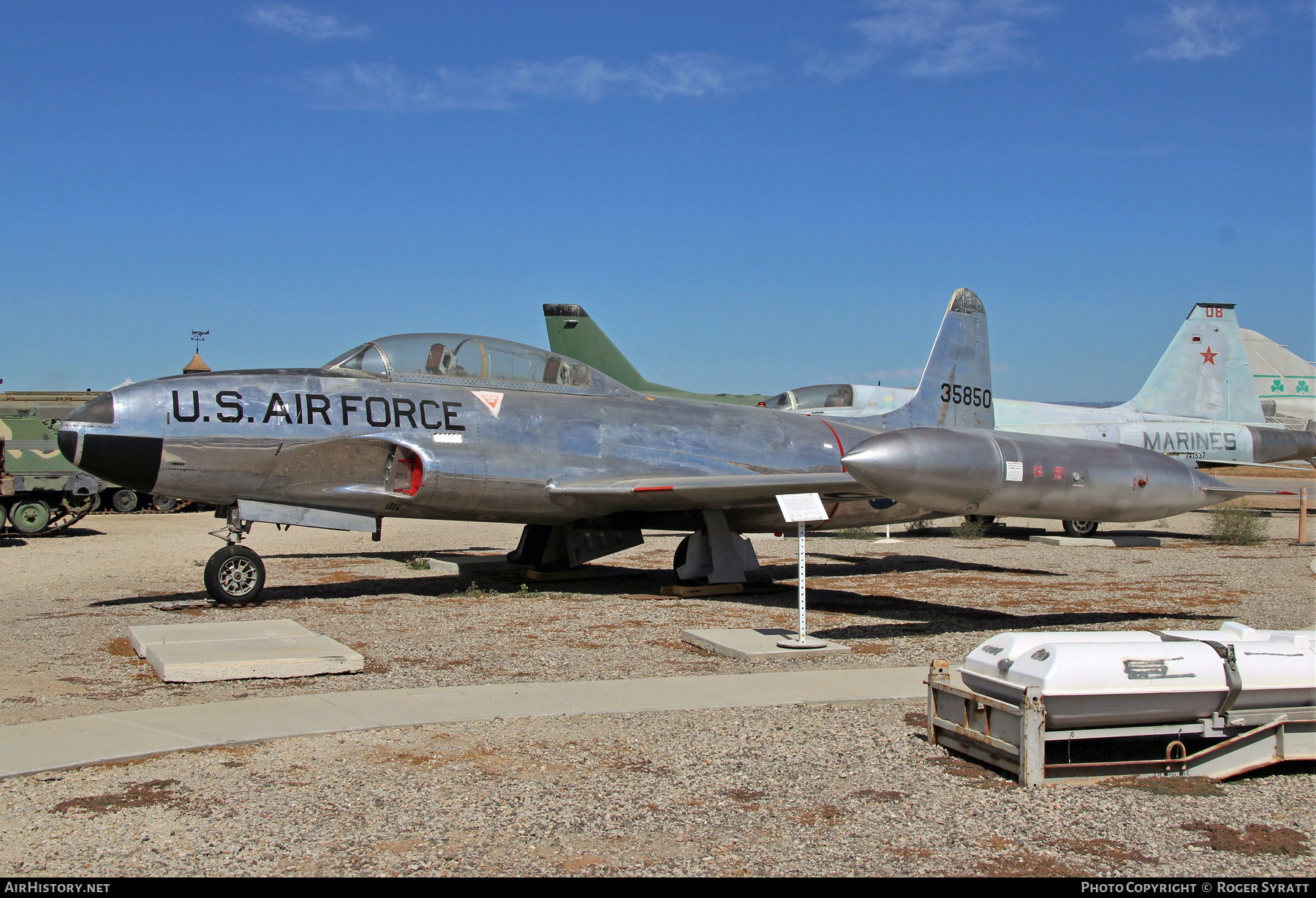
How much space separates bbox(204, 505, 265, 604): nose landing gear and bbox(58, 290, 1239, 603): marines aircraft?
22 millimetres

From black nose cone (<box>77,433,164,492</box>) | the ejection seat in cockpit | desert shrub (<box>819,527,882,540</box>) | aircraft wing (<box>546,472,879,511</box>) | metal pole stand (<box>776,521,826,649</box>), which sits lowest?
desert shrub (<box>819,527,882,540</box>)

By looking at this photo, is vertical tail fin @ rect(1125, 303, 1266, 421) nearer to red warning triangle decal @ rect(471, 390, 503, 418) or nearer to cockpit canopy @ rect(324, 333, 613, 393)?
cockpit canopy @ rect(324, 333, 613, 393)

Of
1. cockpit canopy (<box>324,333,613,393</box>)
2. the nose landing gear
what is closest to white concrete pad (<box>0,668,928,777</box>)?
the nose landing gear

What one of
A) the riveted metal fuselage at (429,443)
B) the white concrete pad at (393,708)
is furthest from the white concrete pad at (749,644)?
the riveted metal fuselage at (429,443)

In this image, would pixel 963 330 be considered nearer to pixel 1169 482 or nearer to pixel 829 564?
pixel 829 564

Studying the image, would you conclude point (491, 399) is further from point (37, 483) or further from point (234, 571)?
point (37, 483)

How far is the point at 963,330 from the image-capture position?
16.3m

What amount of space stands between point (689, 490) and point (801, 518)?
2.66 meters

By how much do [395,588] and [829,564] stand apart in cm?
717

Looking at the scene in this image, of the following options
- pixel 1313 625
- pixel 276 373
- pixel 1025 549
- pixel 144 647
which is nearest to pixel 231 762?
pixel 144 647

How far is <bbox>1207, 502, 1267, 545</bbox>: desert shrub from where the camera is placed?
66.7ft

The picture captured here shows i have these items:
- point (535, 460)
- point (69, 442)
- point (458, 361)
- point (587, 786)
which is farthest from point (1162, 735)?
point (69, 442)

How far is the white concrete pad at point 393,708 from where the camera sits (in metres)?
5.49

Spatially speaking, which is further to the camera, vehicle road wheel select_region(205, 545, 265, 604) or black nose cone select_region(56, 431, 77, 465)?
vehicle road wheel select_region(205, 545, 265, 604)
